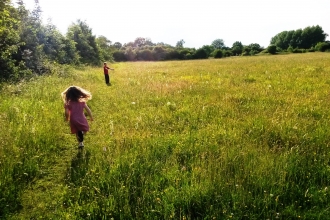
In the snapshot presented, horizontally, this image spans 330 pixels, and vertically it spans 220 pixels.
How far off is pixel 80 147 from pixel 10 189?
2.18 m

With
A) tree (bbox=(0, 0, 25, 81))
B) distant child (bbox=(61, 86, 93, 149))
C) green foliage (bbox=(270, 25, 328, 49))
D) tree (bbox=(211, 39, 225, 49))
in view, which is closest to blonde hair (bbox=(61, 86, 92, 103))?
distant child (bbox=(61, 86, 93, 149))

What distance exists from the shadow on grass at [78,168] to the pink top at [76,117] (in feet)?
2.56

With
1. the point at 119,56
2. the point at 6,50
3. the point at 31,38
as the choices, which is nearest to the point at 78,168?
the point at 6,50

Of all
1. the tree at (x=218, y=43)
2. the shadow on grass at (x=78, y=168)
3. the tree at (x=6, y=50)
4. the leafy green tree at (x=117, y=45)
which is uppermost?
the tree at (x=218, y=43)

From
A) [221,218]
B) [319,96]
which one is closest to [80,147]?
[221,218]

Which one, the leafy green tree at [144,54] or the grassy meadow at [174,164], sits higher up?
the leafy green tree at [144,54]

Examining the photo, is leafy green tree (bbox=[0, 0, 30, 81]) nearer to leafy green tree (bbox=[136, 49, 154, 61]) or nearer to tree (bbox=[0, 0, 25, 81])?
tree (bbox=[0, 0, 25, 81])

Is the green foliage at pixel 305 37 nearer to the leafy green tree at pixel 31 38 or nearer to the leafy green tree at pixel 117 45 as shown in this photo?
the leafy green tree at pixel 117 45

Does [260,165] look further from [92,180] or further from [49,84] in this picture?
[49,84]

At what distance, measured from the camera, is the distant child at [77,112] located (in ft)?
Result: 21.9

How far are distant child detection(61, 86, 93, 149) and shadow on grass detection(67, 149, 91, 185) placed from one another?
681mm

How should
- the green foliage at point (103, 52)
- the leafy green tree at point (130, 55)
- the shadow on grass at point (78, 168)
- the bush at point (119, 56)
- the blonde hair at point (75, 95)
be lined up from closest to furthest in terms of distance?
the shadow on grass at point (78, 168)
the blonde hair at point (75, 95)
the green foliage at point (103, 52)
the bush at point (119, 56)
the leafy green tree at point (130, 55)

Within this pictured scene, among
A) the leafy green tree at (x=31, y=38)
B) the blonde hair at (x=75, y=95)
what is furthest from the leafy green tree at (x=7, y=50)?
the blonde hair at (x=75, y=95)

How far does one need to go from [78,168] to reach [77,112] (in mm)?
2028
